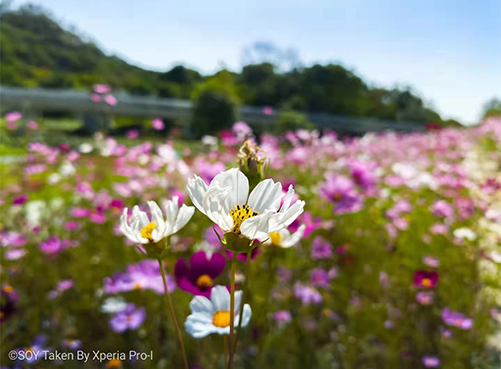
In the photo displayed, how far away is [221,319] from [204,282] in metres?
0.10

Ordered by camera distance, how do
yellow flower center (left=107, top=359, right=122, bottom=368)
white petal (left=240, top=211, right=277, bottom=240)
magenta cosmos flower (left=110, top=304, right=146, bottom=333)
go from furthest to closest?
magenta cosmos flower (left=110, top=304, right=146, bottom=333) < yellow flower center (left=107, top=359, right=122, bottom=368) < white petal (left=240, top=211, right=277, bottom=240)

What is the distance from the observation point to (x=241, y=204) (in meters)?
0.43

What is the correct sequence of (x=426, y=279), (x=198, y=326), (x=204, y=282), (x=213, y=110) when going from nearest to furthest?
(x=198, y=326) → (x=204, y=282) → (x=426, y=279) → (x=213, y=110)

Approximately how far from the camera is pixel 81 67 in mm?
39750

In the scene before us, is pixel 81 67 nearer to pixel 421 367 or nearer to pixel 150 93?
pixel 150 93

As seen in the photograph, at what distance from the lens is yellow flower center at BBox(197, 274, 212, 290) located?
0.61 meters

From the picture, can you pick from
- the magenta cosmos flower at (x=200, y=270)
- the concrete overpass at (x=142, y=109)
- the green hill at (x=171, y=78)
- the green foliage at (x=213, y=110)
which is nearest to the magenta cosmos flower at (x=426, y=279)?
the magenta cosmos flower at (x=200, y=270)

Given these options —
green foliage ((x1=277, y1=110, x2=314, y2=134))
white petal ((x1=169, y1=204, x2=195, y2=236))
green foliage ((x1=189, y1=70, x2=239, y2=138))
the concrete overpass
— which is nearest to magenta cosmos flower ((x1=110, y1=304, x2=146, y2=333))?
white petal ((x1=169, y1=204, x2=195, y2=236))

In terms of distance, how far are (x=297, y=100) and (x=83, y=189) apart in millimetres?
21025

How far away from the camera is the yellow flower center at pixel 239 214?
0.40 meters

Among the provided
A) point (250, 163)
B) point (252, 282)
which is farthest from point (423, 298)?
point (250, 163)

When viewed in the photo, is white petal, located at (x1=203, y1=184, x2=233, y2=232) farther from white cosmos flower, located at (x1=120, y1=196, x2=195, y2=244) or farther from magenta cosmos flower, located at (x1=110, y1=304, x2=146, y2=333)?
magenta cosmos flower, located at (x1=110, y1=304, x2=146, y2=333)

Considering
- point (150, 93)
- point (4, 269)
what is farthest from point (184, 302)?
point (150, 93)

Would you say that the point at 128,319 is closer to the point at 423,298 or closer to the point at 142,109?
the point at 423,298
